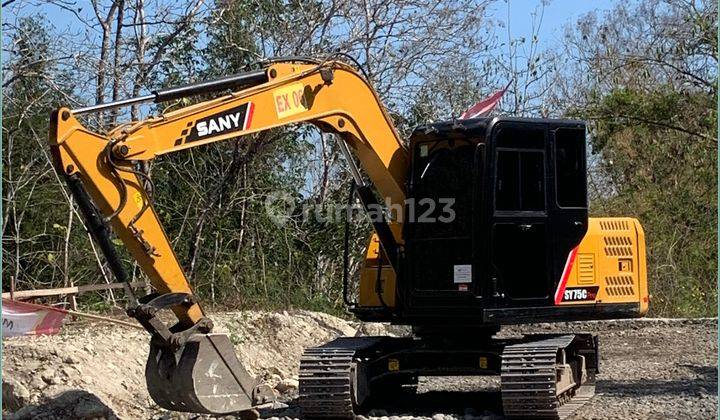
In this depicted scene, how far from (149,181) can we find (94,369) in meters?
3.44

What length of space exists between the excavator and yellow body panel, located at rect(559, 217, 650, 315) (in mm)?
14

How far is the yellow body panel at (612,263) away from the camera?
10648 millimetres

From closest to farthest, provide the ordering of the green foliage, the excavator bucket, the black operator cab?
the excavator bucket
the black operator cab
the green foliage

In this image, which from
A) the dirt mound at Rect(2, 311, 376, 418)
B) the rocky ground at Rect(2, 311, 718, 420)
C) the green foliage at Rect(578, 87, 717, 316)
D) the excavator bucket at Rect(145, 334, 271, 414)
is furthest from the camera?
the green foliage at Rect(578, 87, 717, 316)

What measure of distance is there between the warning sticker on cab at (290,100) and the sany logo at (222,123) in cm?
30

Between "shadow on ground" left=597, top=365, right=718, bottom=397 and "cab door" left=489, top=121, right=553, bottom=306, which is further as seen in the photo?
"shadow on ground" left=597, top=365, right=718, bottom=397

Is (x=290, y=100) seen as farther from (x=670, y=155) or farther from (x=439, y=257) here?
(x=670, y=155)

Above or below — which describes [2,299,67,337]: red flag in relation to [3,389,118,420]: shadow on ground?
above

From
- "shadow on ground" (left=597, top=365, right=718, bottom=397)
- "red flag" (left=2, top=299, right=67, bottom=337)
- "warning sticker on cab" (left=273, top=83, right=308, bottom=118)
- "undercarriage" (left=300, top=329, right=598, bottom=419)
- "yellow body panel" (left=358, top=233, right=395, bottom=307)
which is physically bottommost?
"shadow on ground" (left=597, top=365, right=718, bottom=397)

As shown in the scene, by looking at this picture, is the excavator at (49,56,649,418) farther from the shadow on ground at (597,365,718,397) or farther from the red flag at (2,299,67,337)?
the red flag at (2,299,67,337)

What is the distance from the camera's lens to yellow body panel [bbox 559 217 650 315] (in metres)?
10.6

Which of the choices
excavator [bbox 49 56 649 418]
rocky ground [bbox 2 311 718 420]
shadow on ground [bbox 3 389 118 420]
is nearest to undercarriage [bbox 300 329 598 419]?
excavator [bbox 49 56 649 418]

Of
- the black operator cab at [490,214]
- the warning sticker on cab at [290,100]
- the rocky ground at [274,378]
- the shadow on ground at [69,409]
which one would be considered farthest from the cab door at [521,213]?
the shadow on ground at [69,409]

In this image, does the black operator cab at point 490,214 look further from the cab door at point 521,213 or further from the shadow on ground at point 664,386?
the shadow on ground at point 664,386
